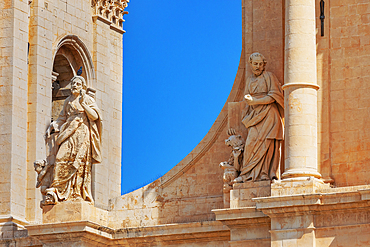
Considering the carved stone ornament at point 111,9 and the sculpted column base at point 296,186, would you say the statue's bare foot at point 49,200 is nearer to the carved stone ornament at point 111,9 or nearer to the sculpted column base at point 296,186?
the sculpted column base at point 296,186

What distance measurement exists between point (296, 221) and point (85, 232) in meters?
4.40

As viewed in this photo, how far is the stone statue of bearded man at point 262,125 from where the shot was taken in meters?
24.3

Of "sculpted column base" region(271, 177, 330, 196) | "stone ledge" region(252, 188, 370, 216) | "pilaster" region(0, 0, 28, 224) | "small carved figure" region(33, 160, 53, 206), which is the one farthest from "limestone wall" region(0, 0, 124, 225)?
"stone ledge" region(252, 188, 370, 216)

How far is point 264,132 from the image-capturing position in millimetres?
24344

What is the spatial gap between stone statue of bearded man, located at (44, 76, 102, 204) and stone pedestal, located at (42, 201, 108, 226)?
6.3 inches

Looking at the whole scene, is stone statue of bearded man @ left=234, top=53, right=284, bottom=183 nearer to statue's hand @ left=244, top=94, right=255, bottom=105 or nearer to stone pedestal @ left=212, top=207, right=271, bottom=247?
statue's hand @ left=244, top=94, right=255, bottom=105

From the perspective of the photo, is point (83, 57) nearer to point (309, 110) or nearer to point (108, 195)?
point (108, 195)

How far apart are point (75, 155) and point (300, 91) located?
16.0 ft

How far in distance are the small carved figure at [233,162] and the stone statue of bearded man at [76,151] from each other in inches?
109

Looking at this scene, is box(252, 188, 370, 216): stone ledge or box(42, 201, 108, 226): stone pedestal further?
box(42, 201, 108, 226): stone pedestal

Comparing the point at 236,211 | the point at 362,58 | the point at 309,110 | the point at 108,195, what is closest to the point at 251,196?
the point at 236,211

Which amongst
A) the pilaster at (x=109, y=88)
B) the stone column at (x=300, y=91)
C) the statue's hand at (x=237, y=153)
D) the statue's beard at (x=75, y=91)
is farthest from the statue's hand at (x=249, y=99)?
the pilaster at (x=109, y=88)

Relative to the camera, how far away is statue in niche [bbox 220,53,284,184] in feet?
79.7

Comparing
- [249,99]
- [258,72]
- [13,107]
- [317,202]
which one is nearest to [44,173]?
[249,99]
